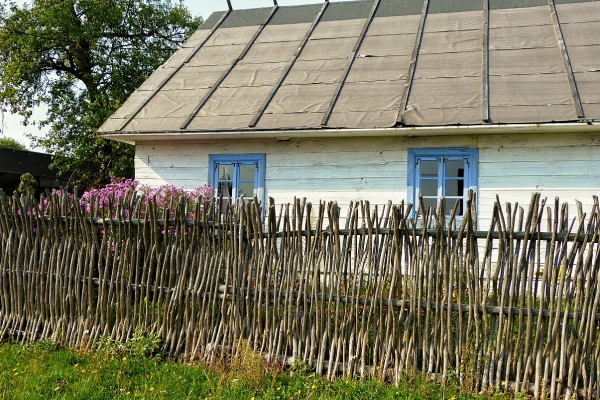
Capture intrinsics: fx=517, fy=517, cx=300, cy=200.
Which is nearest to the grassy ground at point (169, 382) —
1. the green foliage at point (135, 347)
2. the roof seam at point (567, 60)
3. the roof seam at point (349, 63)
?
the green foliage at point (135, 347)

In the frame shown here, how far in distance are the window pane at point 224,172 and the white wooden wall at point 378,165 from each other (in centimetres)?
23

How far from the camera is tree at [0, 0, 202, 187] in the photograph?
1892 cm

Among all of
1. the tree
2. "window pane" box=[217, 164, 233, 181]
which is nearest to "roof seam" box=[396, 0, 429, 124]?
"window pane" box=[217, 164, 233, 181]

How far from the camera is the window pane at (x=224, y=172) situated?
8.86 meters

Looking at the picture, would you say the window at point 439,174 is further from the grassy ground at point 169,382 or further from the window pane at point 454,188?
the grassy ground at point 169,382

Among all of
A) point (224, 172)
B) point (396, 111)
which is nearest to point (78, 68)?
point (224, 172)

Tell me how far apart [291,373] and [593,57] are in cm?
707

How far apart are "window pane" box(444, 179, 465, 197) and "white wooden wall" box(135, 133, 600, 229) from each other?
34 cm

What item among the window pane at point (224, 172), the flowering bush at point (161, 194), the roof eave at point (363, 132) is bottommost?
the flowering bush at point (161, 194)

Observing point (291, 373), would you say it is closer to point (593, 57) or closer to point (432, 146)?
point (432, 146)

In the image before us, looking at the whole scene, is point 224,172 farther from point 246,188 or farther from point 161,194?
point 161,194

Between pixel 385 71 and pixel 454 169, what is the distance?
88.8 inches

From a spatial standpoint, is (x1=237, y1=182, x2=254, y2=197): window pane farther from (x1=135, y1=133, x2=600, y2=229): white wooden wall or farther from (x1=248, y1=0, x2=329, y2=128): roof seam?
(x1=248, y1=0, x2=329, y2=128): roof seam

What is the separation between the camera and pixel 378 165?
315 inches
